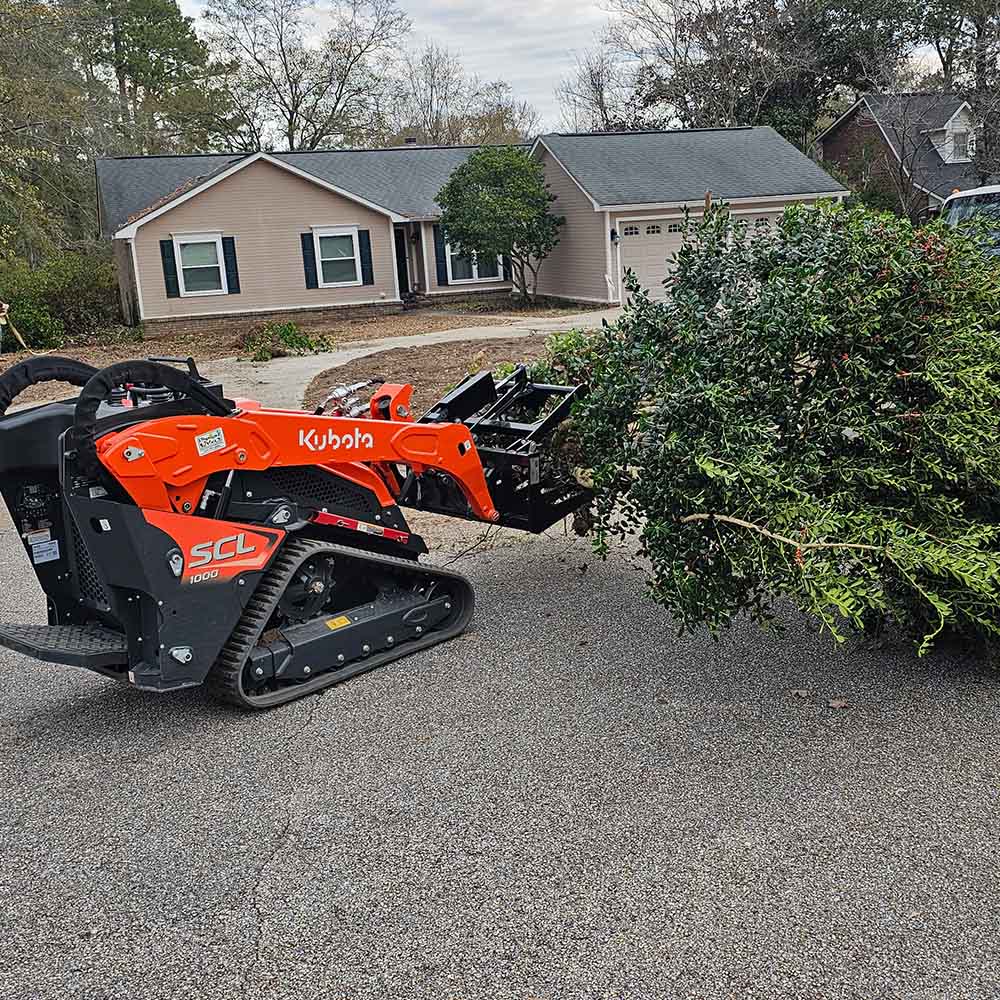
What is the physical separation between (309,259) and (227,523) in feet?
75.4

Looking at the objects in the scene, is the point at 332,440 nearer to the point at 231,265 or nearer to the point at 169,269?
the point at 169,269

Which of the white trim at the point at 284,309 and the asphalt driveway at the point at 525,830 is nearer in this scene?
the asphalt driveway at the point at 525,830

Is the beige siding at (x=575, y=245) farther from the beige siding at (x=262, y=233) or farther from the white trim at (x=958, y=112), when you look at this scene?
the white trim at (x=958, y=112)

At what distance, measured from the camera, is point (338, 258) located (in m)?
26.6

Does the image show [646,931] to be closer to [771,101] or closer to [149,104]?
[771,101]

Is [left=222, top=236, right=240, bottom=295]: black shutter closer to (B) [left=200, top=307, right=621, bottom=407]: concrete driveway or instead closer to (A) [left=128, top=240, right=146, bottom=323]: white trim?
(A) [left=128, top=240, right=146, bottom=323]: white trim

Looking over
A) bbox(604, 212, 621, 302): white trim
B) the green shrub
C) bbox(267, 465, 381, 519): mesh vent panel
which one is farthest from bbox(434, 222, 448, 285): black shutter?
bbox(267, 465, 381, 519): mesh vent panel

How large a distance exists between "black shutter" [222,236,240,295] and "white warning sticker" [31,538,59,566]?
72.5 ft

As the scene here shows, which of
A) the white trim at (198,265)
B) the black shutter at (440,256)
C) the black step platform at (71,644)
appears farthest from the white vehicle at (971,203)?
the white trim at (198,265)

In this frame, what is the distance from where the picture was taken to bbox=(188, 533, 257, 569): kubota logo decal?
431 cm

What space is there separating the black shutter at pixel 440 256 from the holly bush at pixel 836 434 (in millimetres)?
24326

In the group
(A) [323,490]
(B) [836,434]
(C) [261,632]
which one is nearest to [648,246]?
(A) [323,490]

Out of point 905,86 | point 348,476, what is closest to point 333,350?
point 348,476

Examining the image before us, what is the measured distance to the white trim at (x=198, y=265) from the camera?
2489 cm
